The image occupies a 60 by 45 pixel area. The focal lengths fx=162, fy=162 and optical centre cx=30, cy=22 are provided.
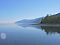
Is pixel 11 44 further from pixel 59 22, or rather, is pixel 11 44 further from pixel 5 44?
pixel 59 22

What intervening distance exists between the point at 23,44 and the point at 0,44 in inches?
70.2

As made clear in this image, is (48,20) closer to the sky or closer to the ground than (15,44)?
closer to the sky

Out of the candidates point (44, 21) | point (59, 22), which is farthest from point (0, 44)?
point (44, 21)

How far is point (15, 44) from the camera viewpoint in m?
12.5

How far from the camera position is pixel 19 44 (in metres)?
12.5

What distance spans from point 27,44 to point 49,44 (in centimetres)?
171

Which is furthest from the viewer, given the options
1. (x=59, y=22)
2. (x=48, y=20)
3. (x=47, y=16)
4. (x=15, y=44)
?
(x=47, y=16)

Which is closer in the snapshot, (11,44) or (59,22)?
(11,44)

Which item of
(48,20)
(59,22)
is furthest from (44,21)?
(59,22)

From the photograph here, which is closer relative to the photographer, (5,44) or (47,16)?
(5,44)

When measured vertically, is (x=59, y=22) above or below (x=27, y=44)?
above

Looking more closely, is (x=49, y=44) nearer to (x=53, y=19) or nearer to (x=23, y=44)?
(x=23, y=44)

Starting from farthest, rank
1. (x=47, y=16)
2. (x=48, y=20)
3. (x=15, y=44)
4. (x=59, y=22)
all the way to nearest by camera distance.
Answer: (x=47, y=16) → (x=48, y=20) → (x=59, y=22) → (x=15, y=44)

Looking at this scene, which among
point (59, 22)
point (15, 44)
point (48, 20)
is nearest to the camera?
point (15, 44)
